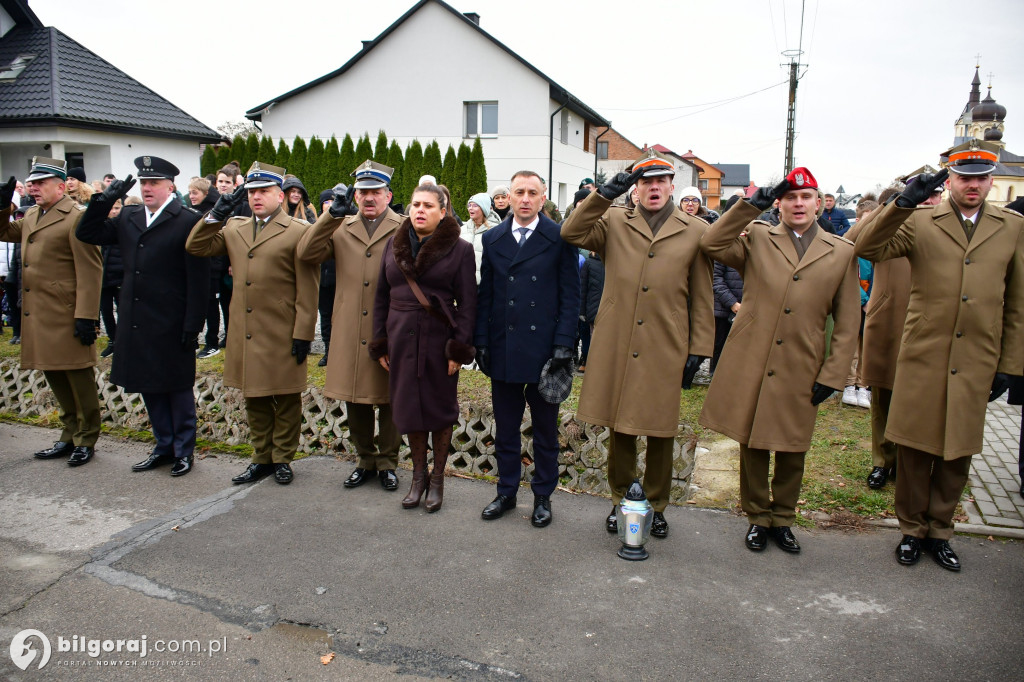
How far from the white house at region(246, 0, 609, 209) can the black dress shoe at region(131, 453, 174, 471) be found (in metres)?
23.7

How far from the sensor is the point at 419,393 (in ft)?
16.0

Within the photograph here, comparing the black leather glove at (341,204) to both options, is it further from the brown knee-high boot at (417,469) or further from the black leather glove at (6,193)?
the black leather glove at (6,193)

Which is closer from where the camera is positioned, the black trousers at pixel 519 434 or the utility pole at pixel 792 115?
the black trousers at pixel 519 434

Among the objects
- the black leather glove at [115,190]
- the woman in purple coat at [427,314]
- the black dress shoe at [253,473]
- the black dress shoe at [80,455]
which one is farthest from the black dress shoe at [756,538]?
the black dress shoe at [80,455]

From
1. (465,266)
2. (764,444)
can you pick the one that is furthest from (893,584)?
(465,266)

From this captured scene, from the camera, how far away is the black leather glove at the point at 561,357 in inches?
178

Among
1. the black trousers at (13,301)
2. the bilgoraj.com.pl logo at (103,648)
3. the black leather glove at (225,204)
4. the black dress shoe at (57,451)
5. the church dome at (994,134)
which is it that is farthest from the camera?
the church dome at (994,134)

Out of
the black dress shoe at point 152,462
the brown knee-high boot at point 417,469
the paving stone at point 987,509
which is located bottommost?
the paving stone at point 987,509

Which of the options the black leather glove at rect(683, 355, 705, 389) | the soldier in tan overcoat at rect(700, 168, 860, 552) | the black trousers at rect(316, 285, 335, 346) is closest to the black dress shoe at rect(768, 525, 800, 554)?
the soldier in tan overcoat at rect(700, 168, 860, 552)

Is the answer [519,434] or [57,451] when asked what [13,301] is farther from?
[519,434]

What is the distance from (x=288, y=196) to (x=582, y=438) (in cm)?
465

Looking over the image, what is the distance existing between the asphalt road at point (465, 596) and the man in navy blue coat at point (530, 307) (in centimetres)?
70

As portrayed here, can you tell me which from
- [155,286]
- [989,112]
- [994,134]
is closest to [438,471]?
[155,286]

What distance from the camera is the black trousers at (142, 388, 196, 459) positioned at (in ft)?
19.1
